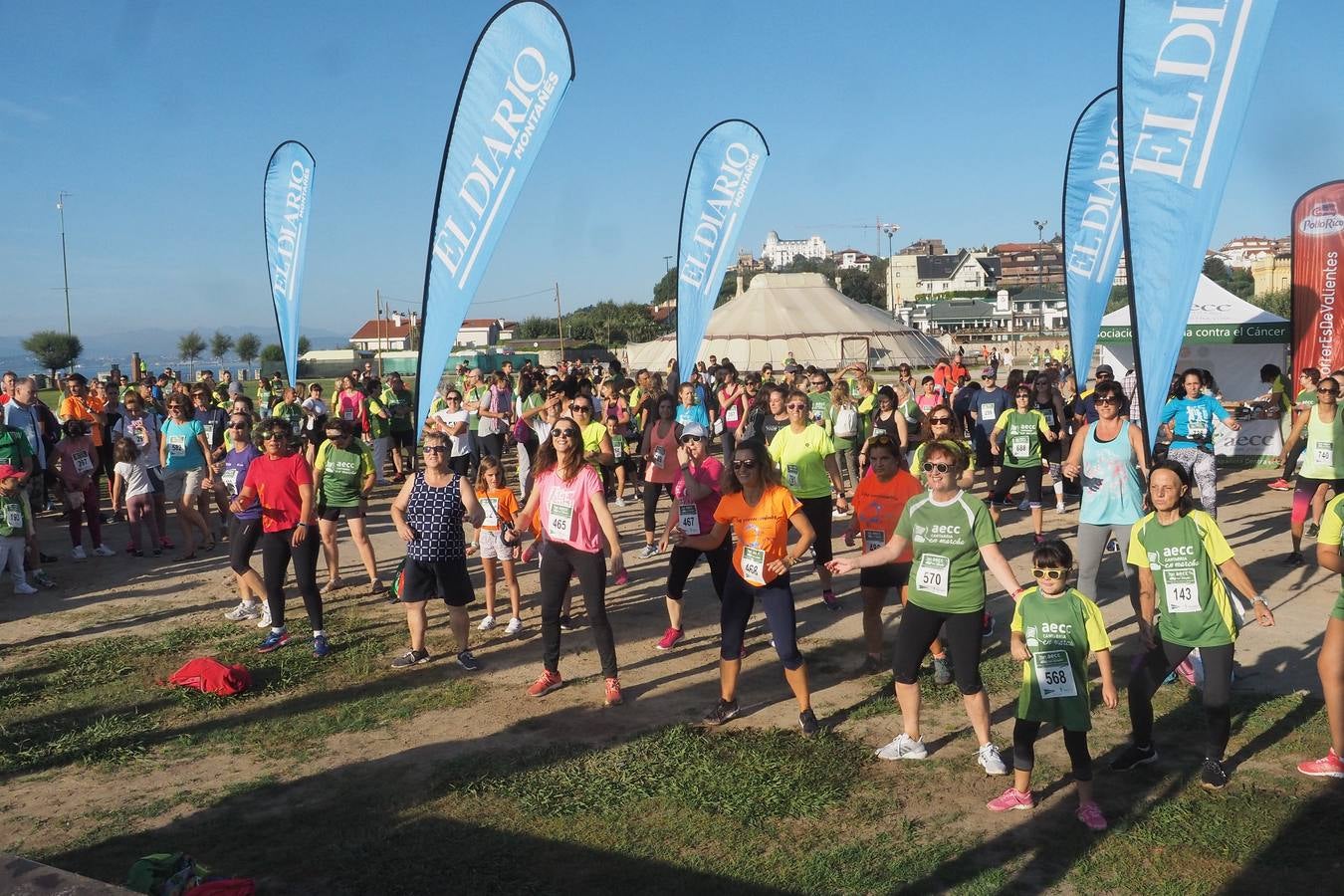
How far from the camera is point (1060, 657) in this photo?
467cm

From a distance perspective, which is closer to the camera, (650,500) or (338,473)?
(338,473)

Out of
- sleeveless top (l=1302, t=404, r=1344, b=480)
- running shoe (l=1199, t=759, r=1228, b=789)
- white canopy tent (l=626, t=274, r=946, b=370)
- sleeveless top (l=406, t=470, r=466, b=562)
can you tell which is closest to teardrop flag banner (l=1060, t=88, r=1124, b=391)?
sleeveless top (l=1302, t=404, r=1344, b=480)

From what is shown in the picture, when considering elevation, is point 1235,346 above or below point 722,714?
above

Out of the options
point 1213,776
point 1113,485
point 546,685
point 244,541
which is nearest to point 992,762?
point 1213,776

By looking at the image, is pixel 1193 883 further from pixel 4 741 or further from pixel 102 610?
pixel 102 610

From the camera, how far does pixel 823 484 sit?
8078 mm

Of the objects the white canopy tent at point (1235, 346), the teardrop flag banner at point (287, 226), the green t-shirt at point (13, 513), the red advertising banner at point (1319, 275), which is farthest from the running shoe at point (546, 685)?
the red advertising banner at point (1319, 275)

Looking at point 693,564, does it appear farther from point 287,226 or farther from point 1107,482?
point 287,226

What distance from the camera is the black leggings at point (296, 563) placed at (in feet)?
23.9

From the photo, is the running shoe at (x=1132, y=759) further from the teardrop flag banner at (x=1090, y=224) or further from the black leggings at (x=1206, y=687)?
the teardrop flag banner at (x=1090, y=224)

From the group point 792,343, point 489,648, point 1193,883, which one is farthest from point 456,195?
point 792,343

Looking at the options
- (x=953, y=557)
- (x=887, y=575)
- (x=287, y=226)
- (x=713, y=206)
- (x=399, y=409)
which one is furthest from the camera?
(x=399, y=409)

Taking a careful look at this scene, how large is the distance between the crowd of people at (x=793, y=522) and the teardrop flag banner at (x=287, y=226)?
1.40 meters

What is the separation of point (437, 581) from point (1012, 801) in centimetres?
398
